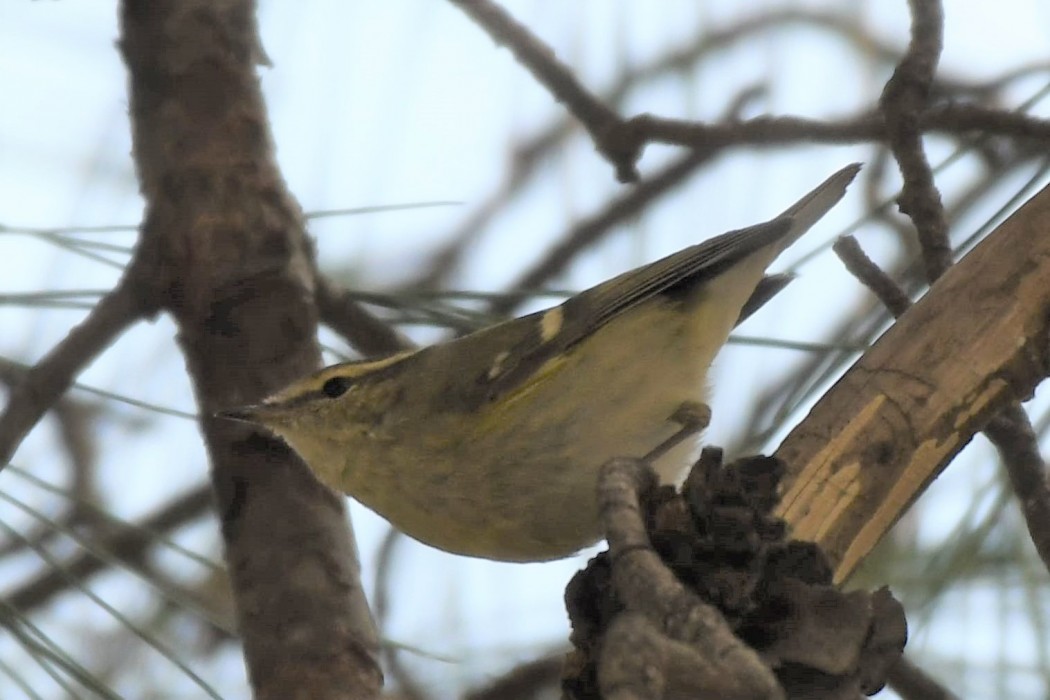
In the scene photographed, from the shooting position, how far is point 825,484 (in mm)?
1478

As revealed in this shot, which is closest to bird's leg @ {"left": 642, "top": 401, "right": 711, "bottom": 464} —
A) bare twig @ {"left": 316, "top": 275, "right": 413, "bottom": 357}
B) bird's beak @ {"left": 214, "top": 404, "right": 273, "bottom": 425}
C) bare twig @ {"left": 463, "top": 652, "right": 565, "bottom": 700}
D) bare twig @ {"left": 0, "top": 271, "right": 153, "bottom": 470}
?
bare twig @ {"left": 463, "top": 652, "right": 565, "bottom": 700}

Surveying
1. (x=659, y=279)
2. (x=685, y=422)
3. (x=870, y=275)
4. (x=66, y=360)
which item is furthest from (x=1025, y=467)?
(x=66, y=360)

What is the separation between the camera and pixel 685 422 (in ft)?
7.20

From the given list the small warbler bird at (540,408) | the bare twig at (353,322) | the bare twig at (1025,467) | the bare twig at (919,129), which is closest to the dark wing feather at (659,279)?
the small warbler bird at (540,408)

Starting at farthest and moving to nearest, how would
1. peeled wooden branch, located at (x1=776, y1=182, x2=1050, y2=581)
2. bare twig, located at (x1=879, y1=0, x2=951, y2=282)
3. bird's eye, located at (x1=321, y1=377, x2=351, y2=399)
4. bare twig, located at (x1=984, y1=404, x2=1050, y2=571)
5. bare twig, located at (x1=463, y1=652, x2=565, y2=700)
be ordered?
bird's eye, located at (x1=321, y1=377, x2=351, y2=399)
bare twig, located at (x1=463, y1=652, x2=565, y2=700)
bare twig, located at (x1=879, y1=0, x2=951, y2=282)
bare twig, located at (x1=984, y1=404, x2=1050, y2=571)
peeled wooden branch, located at (x1=776, y1=182, x2=1050, y2=581)

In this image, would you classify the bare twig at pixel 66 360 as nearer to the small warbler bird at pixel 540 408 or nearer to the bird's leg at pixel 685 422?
the small warbler bird at pixel 540 408

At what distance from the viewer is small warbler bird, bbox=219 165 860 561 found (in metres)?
2.07

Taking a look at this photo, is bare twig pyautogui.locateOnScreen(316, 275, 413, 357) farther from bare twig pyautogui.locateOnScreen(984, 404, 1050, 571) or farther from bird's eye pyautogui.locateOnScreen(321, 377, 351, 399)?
bare twig pyautogui.locateOnScreen(984, 404, 1050, 571)

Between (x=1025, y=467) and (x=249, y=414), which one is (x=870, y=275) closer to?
(x=1025, y=467)

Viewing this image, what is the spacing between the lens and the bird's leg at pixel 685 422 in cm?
213

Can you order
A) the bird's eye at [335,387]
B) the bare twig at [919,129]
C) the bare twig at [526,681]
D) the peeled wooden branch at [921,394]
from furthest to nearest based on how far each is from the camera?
the bird's eye at [335,387] < the bare twig at [526,681] < the bare twig at [919,129] < the peeled wooden branch at [921,394]

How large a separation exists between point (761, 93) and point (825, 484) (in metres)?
1.25

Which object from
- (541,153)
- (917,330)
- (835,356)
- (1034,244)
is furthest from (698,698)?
(541,153)

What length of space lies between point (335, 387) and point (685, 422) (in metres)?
0.62
